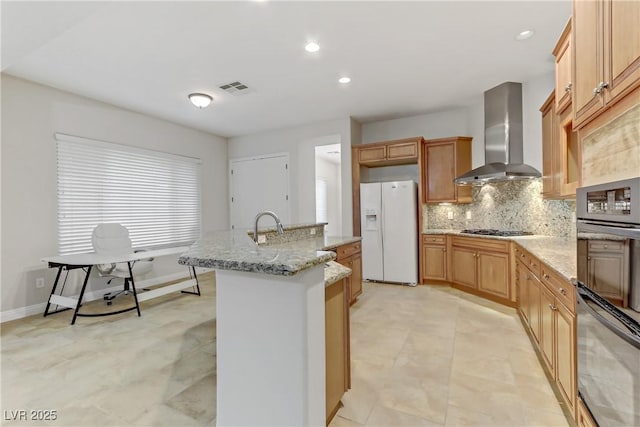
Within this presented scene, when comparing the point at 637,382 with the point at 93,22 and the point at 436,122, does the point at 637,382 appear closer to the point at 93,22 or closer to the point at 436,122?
the point at 93,22

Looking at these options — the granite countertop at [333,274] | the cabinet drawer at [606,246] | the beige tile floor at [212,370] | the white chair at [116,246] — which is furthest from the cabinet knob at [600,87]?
the white chair at [116,246]

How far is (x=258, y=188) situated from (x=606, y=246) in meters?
5.49

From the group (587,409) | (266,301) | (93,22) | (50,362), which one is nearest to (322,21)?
(93,22)

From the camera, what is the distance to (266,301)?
118 cm

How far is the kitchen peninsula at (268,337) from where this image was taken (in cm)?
112

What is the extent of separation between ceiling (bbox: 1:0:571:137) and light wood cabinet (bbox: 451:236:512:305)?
83.0 inches

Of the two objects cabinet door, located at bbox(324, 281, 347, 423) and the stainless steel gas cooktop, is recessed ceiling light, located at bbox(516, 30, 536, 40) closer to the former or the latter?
the stainless steel gas cooktop

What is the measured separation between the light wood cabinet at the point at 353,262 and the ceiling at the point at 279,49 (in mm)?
2090

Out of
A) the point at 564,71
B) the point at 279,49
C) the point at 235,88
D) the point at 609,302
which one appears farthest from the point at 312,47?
the point at 609,302

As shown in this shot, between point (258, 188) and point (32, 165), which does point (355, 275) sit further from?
point (32, 165)

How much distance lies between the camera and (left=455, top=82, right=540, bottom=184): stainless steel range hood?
149 inches

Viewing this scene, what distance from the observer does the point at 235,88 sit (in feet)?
12.4

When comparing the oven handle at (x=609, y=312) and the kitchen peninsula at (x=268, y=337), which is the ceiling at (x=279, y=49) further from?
the oven handle at (x=609, y=312)

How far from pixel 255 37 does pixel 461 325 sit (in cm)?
348
